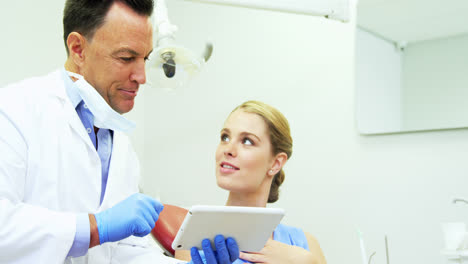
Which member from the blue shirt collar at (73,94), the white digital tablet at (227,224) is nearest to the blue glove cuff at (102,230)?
the white digital tablet at (227,224)

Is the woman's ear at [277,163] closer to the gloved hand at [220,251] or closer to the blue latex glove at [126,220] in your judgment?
the gloved hand at [220,251]

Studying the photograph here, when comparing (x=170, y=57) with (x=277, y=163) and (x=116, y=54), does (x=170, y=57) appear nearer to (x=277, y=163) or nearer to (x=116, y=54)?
(x=116, y=54)

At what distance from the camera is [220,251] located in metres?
1.19

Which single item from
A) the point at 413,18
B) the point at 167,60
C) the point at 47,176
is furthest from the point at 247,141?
the point at 413,18

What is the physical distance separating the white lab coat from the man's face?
0.34 feet

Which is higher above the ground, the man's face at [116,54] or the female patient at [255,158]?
the man's face at [116,54]

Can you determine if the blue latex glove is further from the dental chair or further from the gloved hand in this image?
the dental chair

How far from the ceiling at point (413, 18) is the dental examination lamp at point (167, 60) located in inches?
38.1

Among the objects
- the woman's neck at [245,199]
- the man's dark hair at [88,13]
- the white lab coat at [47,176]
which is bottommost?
the woman's neck at [245,199]

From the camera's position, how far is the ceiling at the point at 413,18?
75.5 inches

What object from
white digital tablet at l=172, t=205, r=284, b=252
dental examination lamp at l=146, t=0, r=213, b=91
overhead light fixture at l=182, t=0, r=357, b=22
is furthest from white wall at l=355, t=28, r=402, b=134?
white digital tablet at l=172, t=205, r=284, b=252

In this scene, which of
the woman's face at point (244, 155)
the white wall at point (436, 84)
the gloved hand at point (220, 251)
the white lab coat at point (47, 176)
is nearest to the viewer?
the white lab coat at point (47, 176)

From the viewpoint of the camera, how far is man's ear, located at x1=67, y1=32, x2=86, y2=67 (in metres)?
1.27

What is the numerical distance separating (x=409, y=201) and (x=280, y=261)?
32.0 inches
